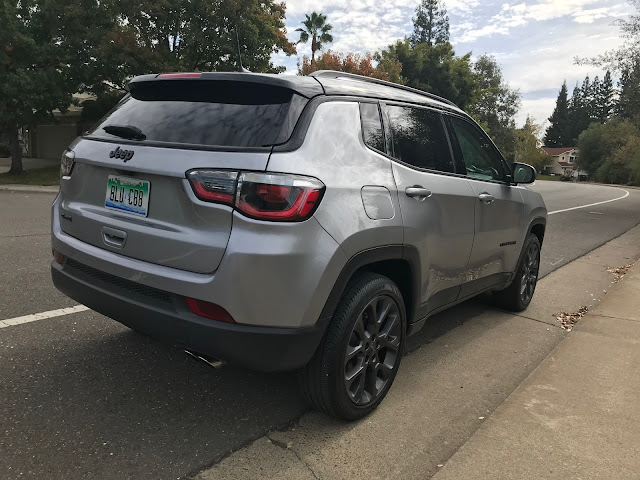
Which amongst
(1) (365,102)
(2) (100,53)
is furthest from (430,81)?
(1) (365,102)

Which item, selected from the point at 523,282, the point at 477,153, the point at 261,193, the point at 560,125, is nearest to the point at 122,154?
the point at 261,193

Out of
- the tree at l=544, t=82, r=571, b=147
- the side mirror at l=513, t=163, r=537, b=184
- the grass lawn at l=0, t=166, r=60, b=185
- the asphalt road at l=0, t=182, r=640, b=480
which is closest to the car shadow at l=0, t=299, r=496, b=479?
the asphalt road at l=0, t=182, r=640, b=480

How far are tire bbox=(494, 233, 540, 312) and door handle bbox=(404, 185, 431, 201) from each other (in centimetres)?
211

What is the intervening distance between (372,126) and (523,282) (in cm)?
296

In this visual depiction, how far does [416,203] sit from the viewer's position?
3.08 m

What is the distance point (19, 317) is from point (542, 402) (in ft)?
12.7

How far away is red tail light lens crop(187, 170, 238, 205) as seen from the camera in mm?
2324

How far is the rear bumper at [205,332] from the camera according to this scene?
7.70 feet

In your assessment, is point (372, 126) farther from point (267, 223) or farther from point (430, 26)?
point (430, 26)

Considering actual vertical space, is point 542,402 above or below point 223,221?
below

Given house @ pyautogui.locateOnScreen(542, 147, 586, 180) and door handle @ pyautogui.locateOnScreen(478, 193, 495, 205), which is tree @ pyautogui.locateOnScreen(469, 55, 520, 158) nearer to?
house @ pyautogui.locateOnScreen(542, 147, 586, 180)

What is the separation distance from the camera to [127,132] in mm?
2762

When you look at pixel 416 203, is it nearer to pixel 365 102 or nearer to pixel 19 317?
pixel 365 102

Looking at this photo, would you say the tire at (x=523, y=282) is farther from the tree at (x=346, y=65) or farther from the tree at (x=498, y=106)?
the tree at (x=498, y=106)
